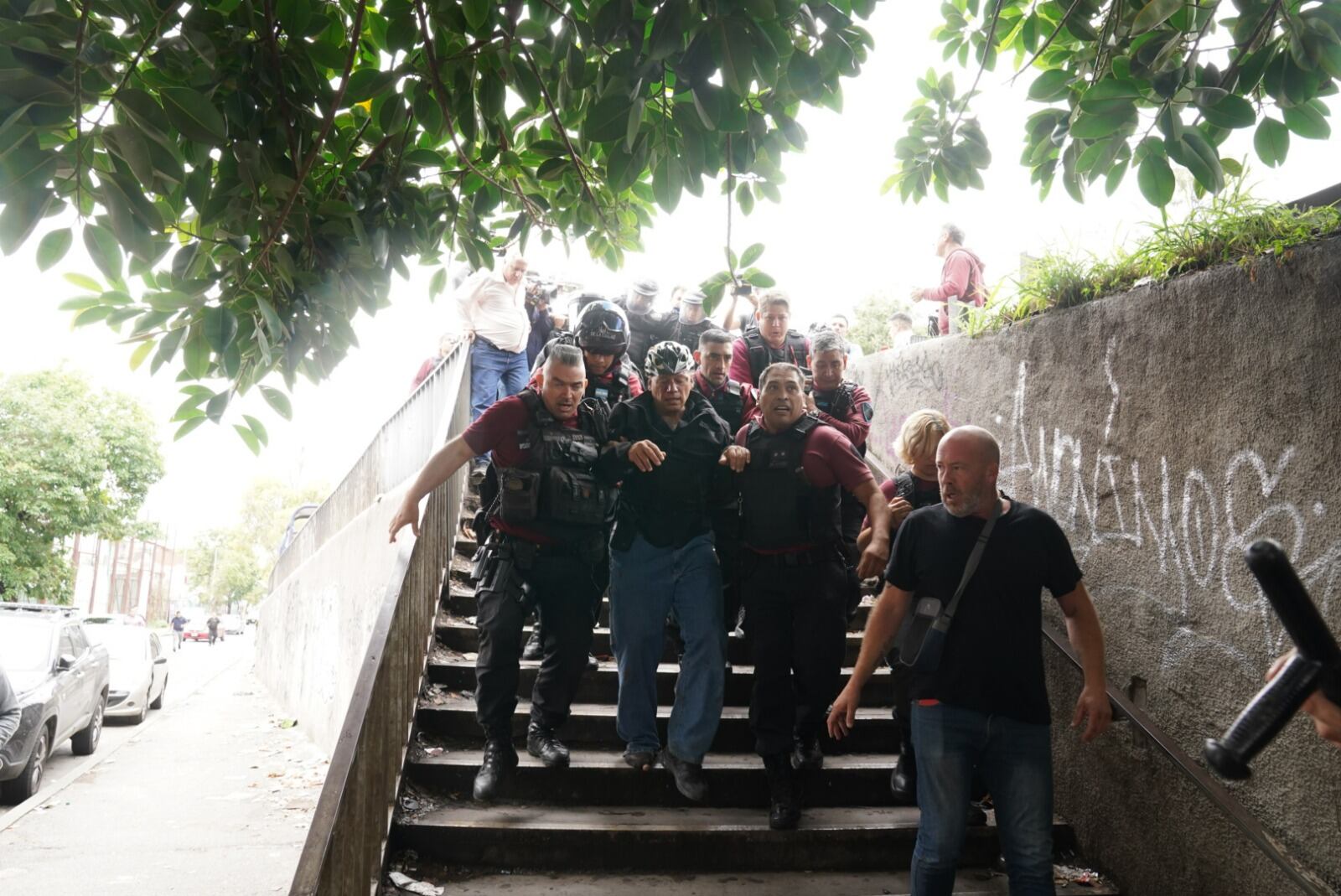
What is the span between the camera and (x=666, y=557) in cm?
458

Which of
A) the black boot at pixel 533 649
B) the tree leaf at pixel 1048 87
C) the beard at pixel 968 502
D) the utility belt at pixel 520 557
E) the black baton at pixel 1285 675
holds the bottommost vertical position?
the black boot at pixel 533 649

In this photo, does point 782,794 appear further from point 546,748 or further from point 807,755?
point 546,748

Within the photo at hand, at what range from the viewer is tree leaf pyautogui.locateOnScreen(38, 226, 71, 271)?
82.5 inches

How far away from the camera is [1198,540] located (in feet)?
12.6

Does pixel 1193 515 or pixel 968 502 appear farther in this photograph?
pixel 1193 515

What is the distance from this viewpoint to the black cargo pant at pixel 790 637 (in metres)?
4.31

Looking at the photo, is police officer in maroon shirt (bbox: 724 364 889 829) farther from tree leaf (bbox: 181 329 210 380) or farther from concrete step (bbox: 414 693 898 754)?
tree leaf (bbox: 181 329 210 380)

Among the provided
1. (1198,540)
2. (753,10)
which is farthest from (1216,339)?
(753,10)

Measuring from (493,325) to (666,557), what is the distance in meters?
4.40

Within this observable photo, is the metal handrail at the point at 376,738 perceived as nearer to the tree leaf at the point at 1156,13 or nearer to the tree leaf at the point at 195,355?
the tree leaf at the point at 195,355

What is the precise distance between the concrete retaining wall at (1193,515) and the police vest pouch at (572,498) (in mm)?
2316

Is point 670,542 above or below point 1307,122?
below

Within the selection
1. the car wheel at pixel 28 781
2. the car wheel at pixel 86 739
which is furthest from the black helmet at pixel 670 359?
the car wheel at pixel 86 739

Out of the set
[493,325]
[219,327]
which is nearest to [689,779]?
[219,327]
